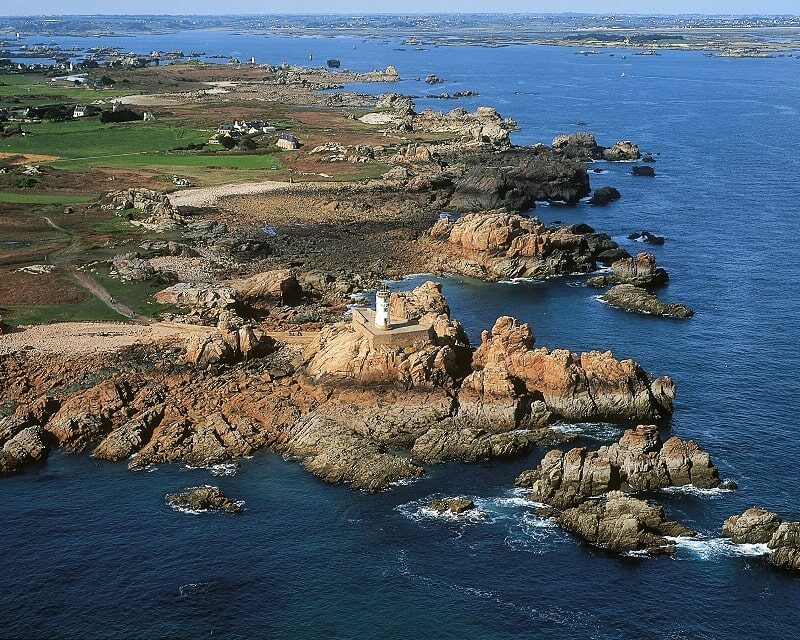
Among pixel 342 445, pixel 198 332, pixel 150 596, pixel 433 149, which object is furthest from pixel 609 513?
pixel 433 149

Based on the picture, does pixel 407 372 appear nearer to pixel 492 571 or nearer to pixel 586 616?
pixel 492 571

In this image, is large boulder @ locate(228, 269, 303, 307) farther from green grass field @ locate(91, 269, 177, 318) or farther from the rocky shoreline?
green grass field @ locate(91, 269, 177, 318)

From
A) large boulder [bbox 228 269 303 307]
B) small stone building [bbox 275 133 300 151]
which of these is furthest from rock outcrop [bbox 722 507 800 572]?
small stone building [bbox 275 133 300 151]

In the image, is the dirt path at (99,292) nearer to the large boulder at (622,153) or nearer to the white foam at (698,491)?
the white foam at (698,491)

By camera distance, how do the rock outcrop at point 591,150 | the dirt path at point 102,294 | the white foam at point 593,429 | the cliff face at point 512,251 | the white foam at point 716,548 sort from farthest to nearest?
the rock outcrop at point 591,150 → the cliff face at point 512,251 → the dirt path at point 102,294 → the white foam at point 593,429 → the white foam at point 716,548

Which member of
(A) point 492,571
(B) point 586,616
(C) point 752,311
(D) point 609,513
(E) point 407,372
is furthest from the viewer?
(C) point 752,311

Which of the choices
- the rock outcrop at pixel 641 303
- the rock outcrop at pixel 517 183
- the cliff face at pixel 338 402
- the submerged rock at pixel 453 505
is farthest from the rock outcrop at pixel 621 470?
the rock outcrop at pixel 517 183

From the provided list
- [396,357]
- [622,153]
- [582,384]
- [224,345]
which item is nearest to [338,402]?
[396,357]
